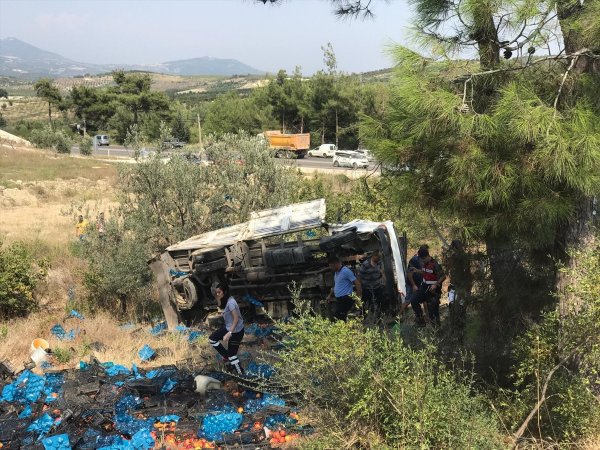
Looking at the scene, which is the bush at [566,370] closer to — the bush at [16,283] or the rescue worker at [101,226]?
the rescue worker at [101,226]

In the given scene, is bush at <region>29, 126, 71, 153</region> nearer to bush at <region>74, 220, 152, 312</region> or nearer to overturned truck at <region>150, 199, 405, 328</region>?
bush at <region>74, 220, 152, 312</region>

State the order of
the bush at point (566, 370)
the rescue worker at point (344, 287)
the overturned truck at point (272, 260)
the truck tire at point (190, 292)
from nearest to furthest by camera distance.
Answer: the bush at point (566, 370) → the rescue worker at point (344, 287) → the overturned truck at point (272, 260) → the truck tire at point (190, 292)

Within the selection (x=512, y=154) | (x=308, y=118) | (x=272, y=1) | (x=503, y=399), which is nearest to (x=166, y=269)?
(x=272, y=1)

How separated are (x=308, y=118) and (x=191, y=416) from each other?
1553 inches

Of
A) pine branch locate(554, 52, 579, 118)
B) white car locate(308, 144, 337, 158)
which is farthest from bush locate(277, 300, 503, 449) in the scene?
white car locate(308, 144, 337, 158)

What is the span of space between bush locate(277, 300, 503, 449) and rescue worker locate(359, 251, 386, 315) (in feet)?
11.4

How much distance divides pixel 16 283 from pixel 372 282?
258 inches

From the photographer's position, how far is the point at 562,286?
15.7 feet

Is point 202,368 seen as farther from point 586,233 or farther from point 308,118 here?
point 308,118

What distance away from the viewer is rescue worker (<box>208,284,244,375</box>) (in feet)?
22.2

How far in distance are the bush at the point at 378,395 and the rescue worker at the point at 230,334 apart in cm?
214

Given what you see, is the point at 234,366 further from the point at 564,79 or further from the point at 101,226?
the point at 101,226

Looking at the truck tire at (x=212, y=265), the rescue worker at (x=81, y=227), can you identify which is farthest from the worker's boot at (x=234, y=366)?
the rescue worker at (x=81, y=227)

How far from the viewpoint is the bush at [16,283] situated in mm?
A: 9680
